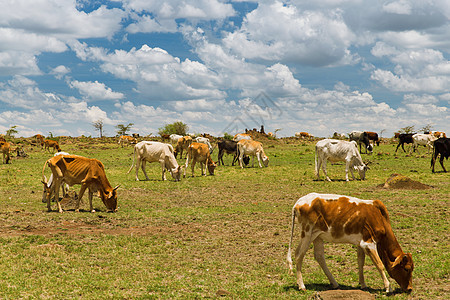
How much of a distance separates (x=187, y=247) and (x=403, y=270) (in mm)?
5462

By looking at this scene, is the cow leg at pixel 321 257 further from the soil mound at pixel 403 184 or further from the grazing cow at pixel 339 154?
the grazing cow at pixel 339 154

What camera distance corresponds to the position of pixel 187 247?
34.7ft

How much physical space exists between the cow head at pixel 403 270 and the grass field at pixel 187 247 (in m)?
0.22

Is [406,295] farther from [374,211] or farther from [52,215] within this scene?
[52,215]

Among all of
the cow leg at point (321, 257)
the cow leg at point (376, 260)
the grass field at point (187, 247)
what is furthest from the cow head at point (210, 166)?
the cow leg at point (376, 260)

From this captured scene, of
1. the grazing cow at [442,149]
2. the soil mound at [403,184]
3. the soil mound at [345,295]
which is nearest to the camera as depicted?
the soil mound at [345,295]

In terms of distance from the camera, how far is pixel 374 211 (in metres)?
7.30

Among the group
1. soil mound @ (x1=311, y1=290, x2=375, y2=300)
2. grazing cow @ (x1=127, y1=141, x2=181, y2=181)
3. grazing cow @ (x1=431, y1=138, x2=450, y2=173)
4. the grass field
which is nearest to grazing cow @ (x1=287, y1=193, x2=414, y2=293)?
the grass field

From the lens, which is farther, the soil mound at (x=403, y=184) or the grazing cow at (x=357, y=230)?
the soil mound at (x=403, y=184)

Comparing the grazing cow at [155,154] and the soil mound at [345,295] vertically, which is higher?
the grazing cow at [155,154]

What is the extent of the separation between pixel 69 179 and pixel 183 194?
6.31m

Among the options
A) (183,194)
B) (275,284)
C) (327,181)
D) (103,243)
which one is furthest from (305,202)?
(327,181)

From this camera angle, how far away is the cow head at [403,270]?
7020mm

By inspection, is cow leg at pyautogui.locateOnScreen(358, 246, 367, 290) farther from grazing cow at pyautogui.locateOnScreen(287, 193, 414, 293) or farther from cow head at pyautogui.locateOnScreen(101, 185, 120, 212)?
cow head at pyautogui.locateOnScreen(101, 185, 120, 212)
